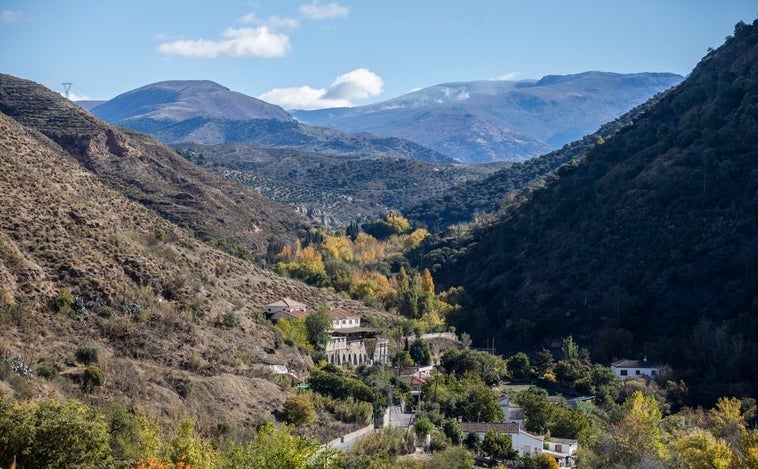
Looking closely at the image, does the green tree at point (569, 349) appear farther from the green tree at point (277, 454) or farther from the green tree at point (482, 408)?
the green tree at point (277, 454)

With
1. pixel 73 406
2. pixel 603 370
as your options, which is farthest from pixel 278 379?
pixel 603 370

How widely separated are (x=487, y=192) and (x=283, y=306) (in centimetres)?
9622

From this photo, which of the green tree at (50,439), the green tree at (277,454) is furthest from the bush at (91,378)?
the green tree at (277,454)

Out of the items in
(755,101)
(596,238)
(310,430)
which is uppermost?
(755,101)

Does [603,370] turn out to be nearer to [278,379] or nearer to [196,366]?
[278,379]

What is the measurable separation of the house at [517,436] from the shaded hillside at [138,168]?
142 feet

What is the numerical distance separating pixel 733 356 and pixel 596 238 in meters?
23.9

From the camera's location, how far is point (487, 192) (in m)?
152

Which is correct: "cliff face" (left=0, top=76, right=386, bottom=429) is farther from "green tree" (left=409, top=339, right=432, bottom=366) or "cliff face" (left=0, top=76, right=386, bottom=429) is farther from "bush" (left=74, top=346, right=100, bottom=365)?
"green tree" (left=409, top=339, right=432, bottom=366)

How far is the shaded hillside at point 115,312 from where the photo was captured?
38.9 meters

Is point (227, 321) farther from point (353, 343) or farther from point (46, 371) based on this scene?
point (46, 371)

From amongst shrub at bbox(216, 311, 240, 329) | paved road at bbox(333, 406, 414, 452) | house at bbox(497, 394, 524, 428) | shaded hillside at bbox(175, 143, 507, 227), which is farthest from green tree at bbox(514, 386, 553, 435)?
shaded hillside at bbox(175, 143, 507, 227)

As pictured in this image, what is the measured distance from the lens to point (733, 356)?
6109cm

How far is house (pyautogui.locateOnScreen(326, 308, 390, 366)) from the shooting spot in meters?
58.7
